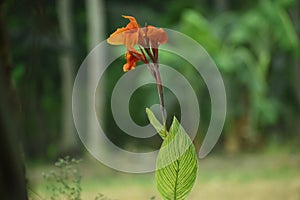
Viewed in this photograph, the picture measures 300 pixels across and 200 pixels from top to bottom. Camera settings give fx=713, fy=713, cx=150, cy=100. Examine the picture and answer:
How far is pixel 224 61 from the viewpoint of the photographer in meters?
9.16

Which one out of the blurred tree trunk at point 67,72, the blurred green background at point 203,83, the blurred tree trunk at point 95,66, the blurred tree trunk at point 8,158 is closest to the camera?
the blurred tree trunk at point 8,158

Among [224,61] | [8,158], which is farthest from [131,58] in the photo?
[224,61]

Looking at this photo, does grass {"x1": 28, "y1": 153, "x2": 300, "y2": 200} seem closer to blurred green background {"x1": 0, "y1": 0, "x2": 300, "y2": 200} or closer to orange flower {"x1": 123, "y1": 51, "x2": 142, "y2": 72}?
blurred green background {"x1": 0, "y1": 0, "x2": 300, "y2": 200}

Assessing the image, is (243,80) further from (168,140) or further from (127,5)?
(168,140)

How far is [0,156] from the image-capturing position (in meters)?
1.27

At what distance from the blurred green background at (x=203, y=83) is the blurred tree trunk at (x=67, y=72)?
0.05ft

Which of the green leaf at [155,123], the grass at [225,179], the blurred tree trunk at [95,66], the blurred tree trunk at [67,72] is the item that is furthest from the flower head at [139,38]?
the blurred tree trunk at [67,72]

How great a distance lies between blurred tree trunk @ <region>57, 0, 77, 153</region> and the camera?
10547 millimetres

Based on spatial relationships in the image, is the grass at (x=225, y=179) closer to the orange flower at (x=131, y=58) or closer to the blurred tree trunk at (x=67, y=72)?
the blurred tree trunk at (x=67, y=72)

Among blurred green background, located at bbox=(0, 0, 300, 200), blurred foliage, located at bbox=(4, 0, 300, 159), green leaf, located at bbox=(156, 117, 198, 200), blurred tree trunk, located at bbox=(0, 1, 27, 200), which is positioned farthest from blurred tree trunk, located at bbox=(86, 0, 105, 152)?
blurred tree trunk, located at bbox=(0, 1, 27, 200)

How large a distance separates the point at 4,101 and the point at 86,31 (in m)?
10.7

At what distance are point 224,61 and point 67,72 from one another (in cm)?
274

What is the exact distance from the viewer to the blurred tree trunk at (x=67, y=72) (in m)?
10.5

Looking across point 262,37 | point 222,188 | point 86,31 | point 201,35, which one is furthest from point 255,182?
point 86,31
